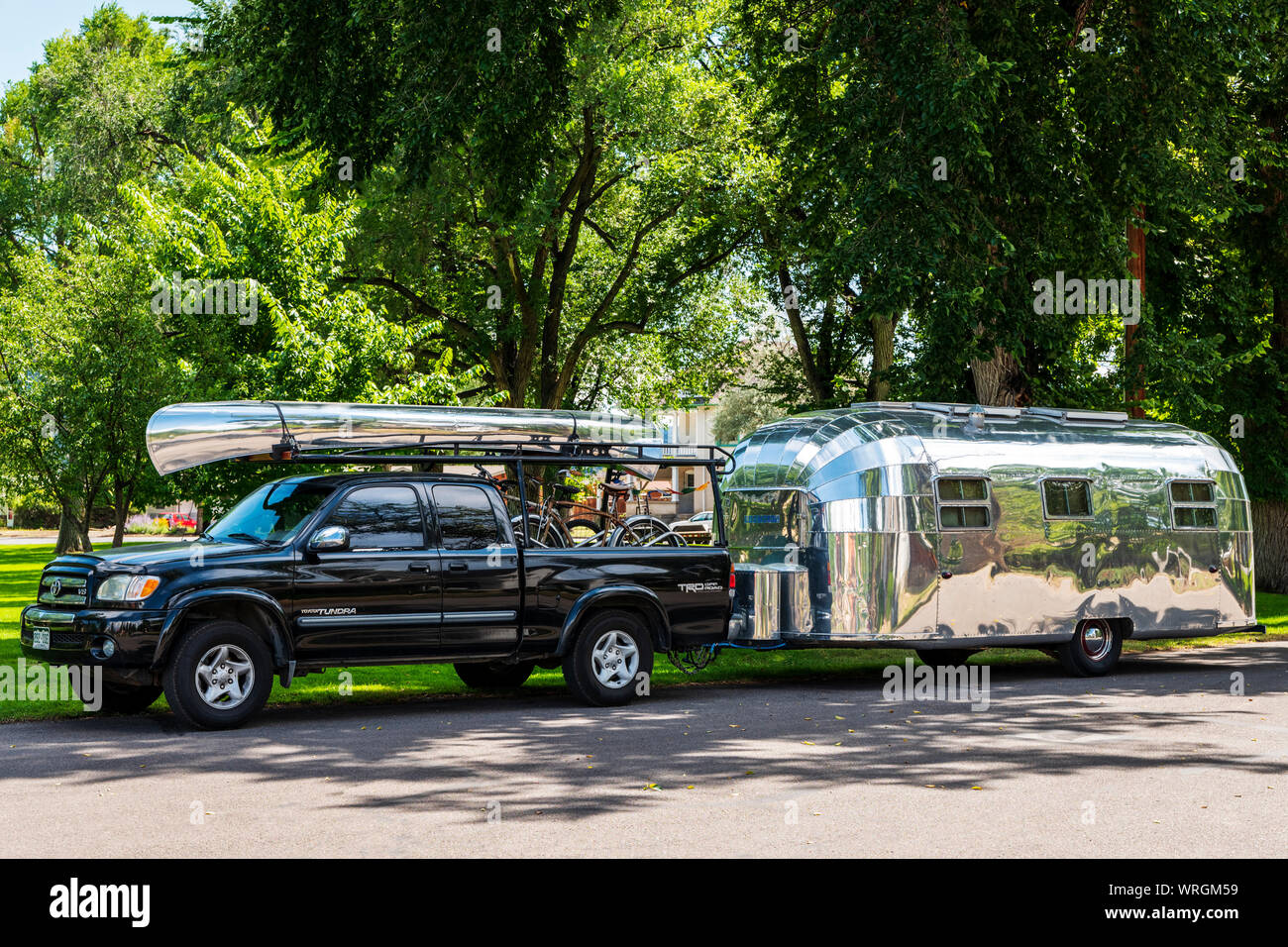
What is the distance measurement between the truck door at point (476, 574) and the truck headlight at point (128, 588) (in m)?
2.51

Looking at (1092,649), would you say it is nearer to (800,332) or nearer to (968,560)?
A: (968,560)

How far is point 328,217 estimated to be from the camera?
61.1 feet

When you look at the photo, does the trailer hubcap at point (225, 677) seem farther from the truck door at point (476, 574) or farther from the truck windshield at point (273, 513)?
the truck door at point (476, 574)

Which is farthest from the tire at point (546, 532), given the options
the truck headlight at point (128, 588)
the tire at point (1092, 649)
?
the tire at point (1092, 649)

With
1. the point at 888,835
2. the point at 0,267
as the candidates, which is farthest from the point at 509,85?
the point at 0,267

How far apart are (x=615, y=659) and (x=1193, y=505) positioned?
8.50 m

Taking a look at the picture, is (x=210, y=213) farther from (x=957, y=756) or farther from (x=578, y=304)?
(x=578, y=304)

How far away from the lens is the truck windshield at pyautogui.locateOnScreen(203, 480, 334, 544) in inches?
464

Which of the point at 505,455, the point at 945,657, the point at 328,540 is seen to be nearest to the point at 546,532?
the point at 505,455

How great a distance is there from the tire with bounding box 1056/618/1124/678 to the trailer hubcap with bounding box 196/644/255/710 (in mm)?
9695

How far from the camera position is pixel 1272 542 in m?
30.0

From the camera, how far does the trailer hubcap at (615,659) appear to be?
42.6 ft

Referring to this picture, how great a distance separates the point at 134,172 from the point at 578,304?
1502cm

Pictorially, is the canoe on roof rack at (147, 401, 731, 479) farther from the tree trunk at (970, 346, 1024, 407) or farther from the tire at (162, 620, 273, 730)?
the tree trunk at (970, 346, 1024, 407)
